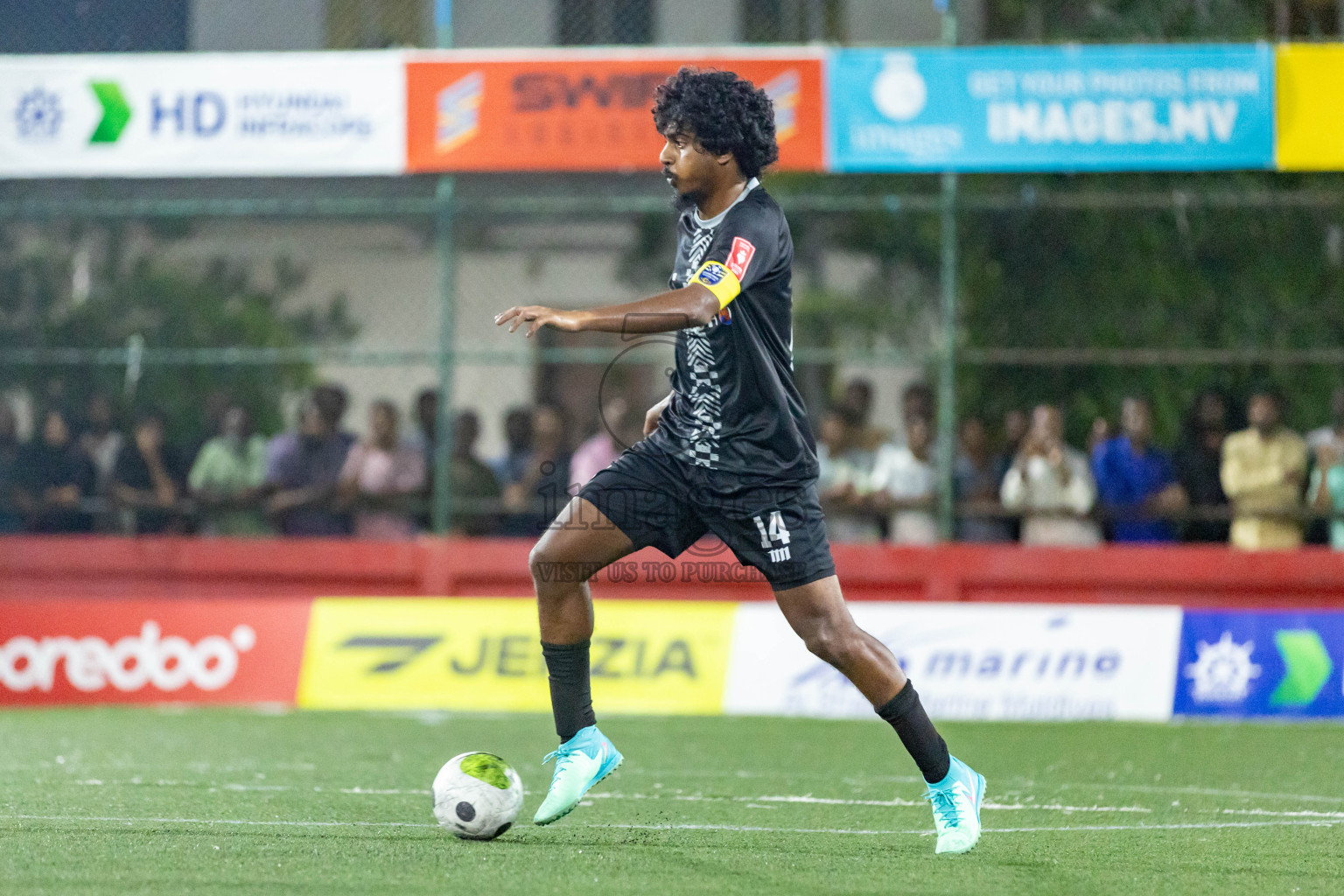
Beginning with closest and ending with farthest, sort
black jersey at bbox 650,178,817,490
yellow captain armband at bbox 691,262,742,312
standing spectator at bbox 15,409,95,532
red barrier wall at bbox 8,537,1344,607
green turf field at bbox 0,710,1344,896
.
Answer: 1. green turf field at bbox 0,710,1344,896
2. yellow captain armband at bbox 691,262,742,312
3. black jersey at bbox 650,178,817,490
4. red barrier wall at bbox 8,537,1344,607
5. standing spectator at bbox 15,409,95,532

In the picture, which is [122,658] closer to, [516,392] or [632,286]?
[516,392]

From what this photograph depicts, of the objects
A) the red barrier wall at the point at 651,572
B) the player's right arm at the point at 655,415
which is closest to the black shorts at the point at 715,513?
the player's right arm at the point at 655,415

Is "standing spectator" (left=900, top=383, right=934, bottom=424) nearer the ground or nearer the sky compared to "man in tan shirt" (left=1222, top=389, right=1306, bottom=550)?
nearer the sky

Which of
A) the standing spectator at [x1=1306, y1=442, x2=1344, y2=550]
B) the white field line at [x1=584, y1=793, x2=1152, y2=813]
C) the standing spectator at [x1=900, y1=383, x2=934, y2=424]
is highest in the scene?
the standing spectator at [x1=900, y1=383, x2=934, y2=424]

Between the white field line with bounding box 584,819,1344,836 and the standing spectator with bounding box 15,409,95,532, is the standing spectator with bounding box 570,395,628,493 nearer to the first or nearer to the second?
the standing spectator with bounding box 15,409,95,532

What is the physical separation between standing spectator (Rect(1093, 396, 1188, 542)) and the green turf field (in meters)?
2.42

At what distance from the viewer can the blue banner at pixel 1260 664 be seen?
37.4 ft

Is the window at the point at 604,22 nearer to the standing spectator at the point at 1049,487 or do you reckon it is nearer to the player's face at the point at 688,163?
the standing spectator at the point at 1049,487

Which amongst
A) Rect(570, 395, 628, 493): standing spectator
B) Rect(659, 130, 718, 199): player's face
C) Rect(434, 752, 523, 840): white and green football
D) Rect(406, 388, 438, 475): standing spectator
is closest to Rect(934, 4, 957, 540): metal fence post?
Rect(570, 395, 628, 493): standing spectator

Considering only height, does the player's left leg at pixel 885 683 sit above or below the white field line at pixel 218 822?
above

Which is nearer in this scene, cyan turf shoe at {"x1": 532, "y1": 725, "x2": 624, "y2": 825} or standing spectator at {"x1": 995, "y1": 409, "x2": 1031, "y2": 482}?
cyan turf shoe at {"x1": 532, "y1": 725, "x2": 624, "y2": 825}

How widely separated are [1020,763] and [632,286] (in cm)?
953

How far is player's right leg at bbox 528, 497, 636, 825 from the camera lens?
5.70 metres

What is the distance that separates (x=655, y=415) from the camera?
612 centimetres
